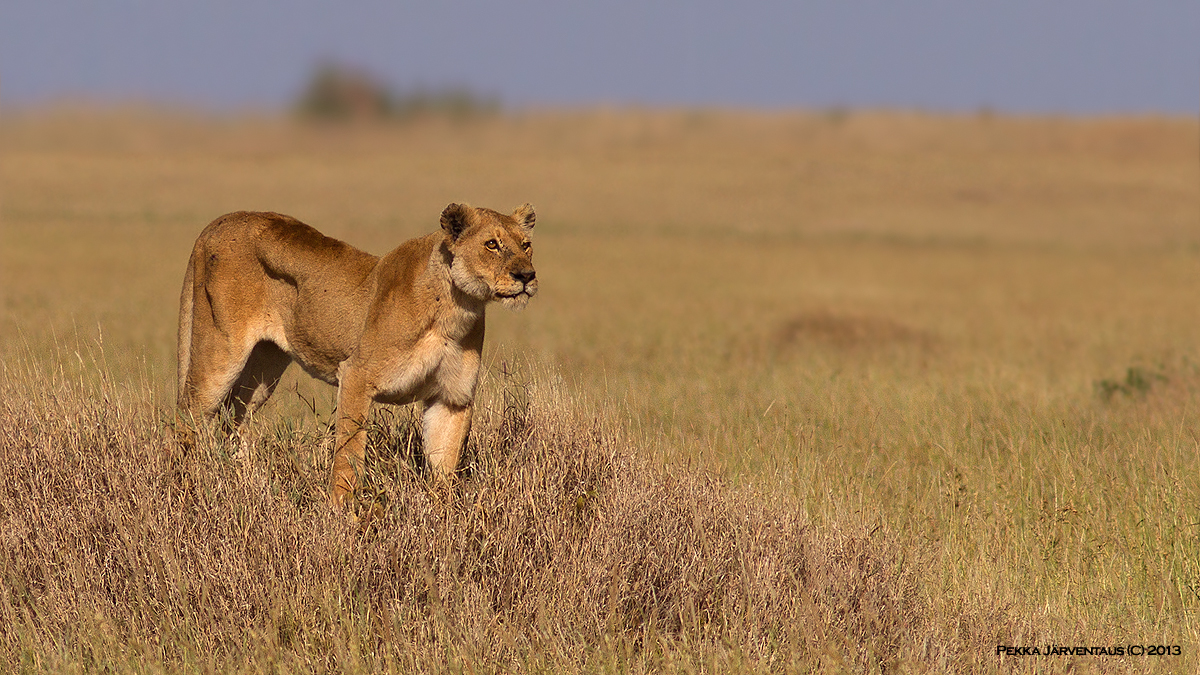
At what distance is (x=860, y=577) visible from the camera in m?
6.21

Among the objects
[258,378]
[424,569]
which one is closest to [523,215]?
[424,569]

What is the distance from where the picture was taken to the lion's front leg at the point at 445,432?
6.71m

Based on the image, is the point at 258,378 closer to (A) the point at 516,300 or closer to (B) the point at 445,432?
(B) the point at 445,432

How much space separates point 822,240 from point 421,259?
133ft

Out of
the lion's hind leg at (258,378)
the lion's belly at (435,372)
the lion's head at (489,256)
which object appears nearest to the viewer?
the lion's head at (489,256)

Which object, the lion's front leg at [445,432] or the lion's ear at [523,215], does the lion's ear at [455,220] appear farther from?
the lion's front leg at [445,432]

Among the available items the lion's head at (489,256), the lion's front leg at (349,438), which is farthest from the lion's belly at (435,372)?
the lion's head at (489,256)

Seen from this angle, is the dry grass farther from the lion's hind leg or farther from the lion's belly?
the lion's hind leg

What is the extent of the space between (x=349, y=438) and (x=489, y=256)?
1206mm

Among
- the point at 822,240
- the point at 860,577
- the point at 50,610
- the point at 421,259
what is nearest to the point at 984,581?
the point at 860,577

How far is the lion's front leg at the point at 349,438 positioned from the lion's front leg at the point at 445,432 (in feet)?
1.11

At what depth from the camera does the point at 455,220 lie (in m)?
6.46

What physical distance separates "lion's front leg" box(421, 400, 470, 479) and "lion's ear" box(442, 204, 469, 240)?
0.92m

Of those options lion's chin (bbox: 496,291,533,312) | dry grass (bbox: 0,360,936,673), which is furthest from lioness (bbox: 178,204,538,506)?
dry grass (bbox: 0,360,936,673)
